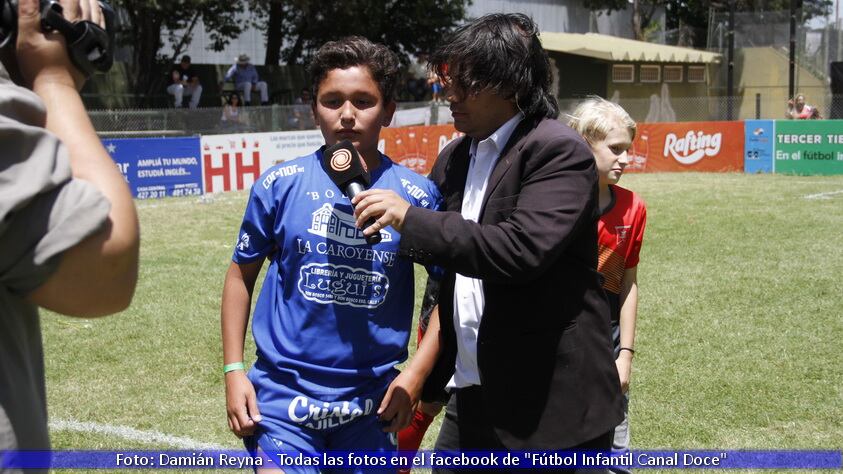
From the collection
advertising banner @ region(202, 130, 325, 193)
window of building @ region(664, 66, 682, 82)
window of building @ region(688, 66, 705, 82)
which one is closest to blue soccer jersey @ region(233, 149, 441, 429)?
advertising banner @ region(202, 130, 325, 193)

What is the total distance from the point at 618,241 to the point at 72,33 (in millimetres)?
2609

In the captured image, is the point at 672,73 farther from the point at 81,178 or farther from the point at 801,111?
the point at 81,178

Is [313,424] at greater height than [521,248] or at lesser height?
lesser

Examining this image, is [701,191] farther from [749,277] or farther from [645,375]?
[645,375]

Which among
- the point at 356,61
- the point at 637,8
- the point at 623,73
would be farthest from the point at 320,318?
the point at 637,8

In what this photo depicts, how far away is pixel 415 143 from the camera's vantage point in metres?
21.5

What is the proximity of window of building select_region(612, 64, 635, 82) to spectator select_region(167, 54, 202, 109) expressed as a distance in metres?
20.3

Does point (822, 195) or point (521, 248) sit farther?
point (822, 195)

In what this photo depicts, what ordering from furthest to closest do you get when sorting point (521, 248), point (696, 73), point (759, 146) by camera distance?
point (696, 73)
point (759, 146)
point (521, 248)

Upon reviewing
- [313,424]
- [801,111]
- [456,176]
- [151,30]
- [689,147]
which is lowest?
[689,147]

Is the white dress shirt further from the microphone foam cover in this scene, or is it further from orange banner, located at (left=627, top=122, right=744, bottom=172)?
orange banner, located at (left=627, top=122, right=744, bottom=172)

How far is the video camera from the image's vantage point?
1.51 m

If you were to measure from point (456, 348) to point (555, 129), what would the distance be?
783 mm

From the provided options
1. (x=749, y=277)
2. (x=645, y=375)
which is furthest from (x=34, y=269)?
(x=749, y=277)
